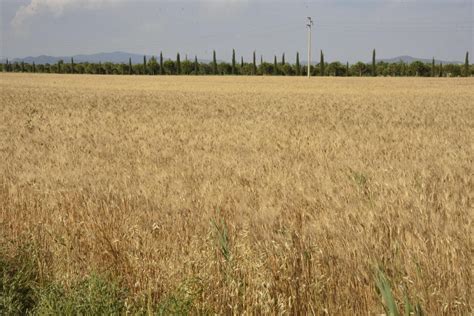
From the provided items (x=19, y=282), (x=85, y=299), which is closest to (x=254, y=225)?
(x=85, y=299)

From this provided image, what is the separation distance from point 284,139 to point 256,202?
5.20 m

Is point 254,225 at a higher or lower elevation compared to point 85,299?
higher

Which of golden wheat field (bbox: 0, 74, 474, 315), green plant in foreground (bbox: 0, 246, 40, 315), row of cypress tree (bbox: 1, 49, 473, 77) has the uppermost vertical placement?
row of cypress tree (bbox: 1, 49, 473, 77)

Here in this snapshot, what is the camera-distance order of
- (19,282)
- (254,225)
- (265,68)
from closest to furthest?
(19,282)
(254,225)
(265,68)

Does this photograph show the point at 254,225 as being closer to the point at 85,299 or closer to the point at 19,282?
the point at 85,299

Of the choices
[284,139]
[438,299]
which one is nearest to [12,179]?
[284,139]

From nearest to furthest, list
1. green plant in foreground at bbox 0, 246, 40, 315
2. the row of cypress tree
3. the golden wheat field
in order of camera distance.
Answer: the golden wheat field, green plant in foreground at bbox 0, 246, 40, 315, the row of cypress tree

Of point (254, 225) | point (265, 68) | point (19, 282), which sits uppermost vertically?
point (265, 68)

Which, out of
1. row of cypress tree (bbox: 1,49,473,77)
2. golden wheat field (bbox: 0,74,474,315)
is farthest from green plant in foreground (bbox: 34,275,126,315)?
row of cypress tree (bbox: 1,49,473,77)

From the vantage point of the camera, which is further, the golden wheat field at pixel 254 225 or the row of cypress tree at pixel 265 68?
the row of cypress tree at pixel 265 68

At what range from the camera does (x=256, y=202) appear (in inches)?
199

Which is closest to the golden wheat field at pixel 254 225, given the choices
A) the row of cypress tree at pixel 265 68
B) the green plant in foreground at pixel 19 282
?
the green plant in foreground at pixel 19 282

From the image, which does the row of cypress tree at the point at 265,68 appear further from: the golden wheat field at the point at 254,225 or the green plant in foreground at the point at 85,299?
the green plant in foreground at the point at 85,299

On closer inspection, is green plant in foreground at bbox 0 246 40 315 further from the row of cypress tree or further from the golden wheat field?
the row of cypress tree
